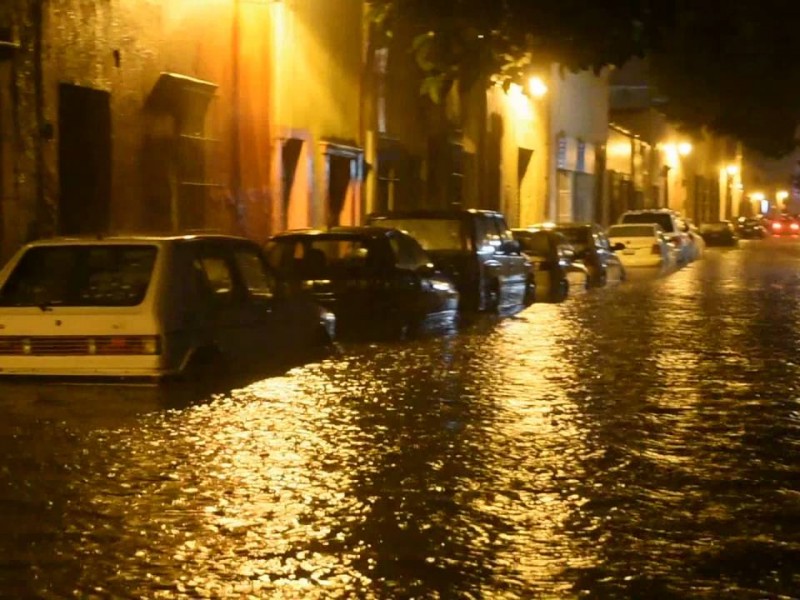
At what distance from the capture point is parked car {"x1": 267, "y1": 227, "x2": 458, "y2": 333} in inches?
684

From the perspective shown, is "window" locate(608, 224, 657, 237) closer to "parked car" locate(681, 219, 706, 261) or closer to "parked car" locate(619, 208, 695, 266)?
"parked car" locate(619, 208, 695, 266)

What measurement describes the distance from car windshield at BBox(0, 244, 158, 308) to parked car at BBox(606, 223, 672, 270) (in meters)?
25.0

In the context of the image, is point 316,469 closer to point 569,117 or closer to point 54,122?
point 54,122

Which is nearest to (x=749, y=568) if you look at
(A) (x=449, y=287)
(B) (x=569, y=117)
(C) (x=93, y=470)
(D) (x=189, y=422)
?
(C) (x=93, y=470)

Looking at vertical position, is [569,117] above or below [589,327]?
above

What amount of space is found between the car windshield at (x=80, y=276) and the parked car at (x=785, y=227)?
7699cm

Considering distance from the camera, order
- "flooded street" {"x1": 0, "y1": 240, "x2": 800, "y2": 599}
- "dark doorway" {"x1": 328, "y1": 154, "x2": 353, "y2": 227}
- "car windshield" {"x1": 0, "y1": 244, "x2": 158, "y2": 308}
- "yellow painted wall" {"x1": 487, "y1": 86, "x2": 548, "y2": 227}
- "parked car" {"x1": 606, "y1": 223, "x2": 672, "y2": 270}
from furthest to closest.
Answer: "yellow painted wall" {"x1": 487, "y1": 86, "x2": 548, "y2": 227}, "parked car" {"x1": 606, "y1": 223, "x2": 672, "y2": 270}, "dark doorway" {"x1": 328, "y1": 154, "x2": 353, "y2": 227}, "car windshield" {"x1": 0, "y1": 244, "x2": 158, "y2": 308}, "flooded street" {"x1": 0, "y1": 240, "x2": 800, "y2": 599}

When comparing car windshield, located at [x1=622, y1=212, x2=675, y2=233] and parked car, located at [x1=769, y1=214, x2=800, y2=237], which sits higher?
car windshield, located at [x1=622, y1=212, x2=675, y2=233]

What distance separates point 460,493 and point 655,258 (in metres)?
29.0

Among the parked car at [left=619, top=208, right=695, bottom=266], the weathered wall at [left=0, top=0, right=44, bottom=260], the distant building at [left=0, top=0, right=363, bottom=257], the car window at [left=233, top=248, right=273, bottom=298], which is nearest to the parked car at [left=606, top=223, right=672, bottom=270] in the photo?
the parked car at [left=619, top=208, right=695, bottom=266]

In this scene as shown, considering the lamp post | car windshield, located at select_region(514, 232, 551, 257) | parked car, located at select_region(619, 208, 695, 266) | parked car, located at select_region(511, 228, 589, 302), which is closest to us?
parked car, located at select_region(511, 228, 589, 302)

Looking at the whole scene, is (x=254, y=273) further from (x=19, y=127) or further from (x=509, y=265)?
(x=509, y=265)

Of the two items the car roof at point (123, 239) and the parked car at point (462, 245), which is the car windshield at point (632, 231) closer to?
the parked car at point (462, 245)

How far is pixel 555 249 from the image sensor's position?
88.7 ft
